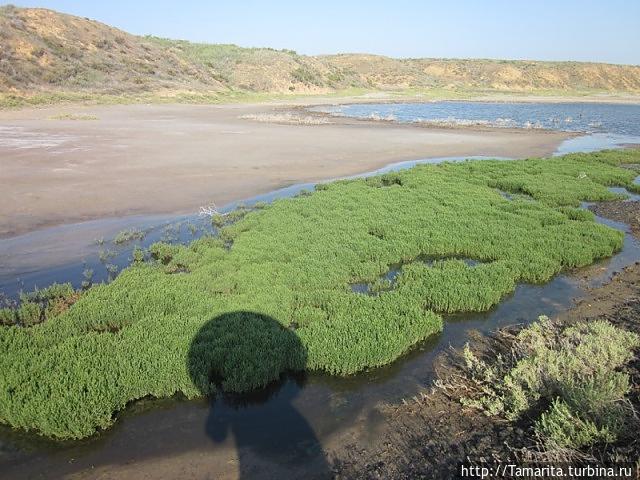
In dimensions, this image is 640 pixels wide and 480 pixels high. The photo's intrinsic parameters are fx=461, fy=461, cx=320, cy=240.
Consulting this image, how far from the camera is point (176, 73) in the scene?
A: 7238 cm

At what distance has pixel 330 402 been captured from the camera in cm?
674

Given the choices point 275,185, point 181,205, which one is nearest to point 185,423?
point 181,205

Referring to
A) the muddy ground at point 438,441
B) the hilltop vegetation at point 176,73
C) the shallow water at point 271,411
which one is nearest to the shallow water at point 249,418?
the shallow water at point 271,411

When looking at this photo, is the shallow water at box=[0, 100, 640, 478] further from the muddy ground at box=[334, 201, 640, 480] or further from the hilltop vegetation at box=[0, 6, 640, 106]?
the hilltop vegetation at box=[0, 6, 640, 106]

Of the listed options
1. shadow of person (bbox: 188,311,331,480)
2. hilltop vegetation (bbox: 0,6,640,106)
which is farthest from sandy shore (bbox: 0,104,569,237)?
hilltop vegetation (bbox: 0,6,640,106)

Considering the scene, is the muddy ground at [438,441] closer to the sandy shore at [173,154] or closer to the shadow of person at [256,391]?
the shadow of person at [256,391]

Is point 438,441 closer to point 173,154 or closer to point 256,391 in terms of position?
point 256,391

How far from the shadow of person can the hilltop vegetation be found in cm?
4801

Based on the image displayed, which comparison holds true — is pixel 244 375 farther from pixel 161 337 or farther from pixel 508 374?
pixel 508 374

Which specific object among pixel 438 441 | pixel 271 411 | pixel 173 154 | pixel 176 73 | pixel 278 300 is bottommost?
pixel 271 411

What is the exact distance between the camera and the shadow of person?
18.4ft

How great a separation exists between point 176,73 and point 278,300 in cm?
7211

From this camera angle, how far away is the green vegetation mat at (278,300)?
6.75 meters

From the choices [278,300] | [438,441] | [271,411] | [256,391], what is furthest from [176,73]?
[438,441]
